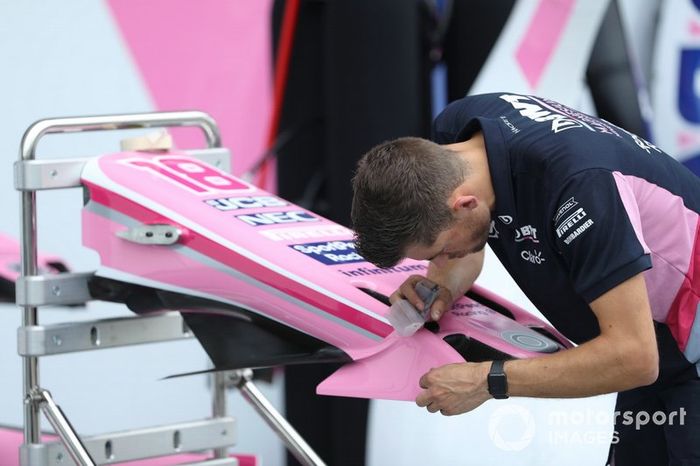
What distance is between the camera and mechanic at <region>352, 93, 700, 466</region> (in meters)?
1.86

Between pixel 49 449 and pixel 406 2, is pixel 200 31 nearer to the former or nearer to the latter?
pixel 406 2

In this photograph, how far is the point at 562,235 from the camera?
1.90 meters

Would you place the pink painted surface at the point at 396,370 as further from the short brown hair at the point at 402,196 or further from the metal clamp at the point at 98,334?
the metal clamp at the point at 98,334

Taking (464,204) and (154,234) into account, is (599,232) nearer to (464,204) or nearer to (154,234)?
(464,204)

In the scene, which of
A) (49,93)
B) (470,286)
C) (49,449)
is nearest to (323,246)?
(470,286)

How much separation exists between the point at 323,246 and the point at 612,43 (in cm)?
172

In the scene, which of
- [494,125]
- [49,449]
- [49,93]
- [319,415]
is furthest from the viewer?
[319,415]

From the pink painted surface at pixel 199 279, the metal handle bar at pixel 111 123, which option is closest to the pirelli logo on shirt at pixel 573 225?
the pink painted surface at pixel 199 279

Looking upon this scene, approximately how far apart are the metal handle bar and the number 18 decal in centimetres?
10

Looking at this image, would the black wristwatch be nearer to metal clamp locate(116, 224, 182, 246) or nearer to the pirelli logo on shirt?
the pirelli logo on shirt

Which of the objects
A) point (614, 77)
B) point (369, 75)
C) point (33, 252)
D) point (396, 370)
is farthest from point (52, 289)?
point (614, 77)

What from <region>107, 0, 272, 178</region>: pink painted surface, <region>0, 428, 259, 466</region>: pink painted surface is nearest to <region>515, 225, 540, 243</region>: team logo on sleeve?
<region>0, 428, 259, 466</region>: pink painted surface

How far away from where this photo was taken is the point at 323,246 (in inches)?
92.7

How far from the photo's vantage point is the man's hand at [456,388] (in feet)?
6.44
